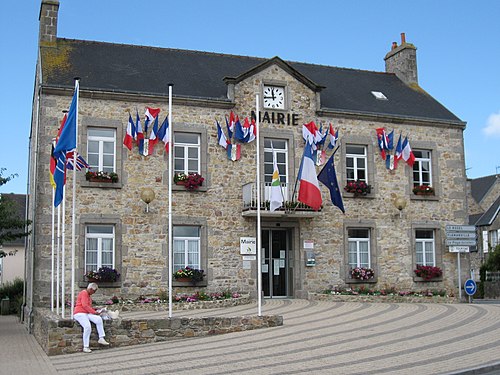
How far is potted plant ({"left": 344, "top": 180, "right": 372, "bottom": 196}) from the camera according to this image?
66.2 ft

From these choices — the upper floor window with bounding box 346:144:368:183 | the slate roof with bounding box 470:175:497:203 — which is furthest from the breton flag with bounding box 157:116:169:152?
the slate roof with bounding box 470:175:497:203

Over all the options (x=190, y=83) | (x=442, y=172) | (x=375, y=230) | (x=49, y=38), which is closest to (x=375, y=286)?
(x=375, y=230)

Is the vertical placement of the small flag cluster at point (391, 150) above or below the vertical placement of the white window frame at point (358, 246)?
above

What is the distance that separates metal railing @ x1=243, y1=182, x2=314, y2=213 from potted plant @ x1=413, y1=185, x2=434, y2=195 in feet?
13.8

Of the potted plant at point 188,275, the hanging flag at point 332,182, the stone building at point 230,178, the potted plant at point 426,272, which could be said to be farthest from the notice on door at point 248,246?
the potted plant at point 426,272

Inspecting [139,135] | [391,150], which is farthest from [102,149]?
[391,150]

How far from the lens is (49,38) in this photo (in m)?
20.0

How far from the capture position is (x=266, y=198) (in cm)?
1880

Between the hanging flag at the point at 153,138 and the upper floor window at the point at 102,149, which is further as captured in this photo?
the hanging flag at the point at 153,138

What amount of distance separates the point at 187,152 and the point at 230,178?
1.46 m

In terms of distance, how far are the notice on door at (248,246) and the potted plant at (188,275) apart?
4.84 feet

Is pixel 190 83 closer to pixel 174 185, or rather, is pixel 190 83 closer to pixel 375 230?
pixel 174 185

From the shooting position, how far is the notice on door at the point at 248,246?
19.0 m

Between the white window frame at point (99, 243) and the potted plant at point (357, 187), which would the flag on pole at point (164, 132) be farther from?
the potted plant at point (357, 187)
